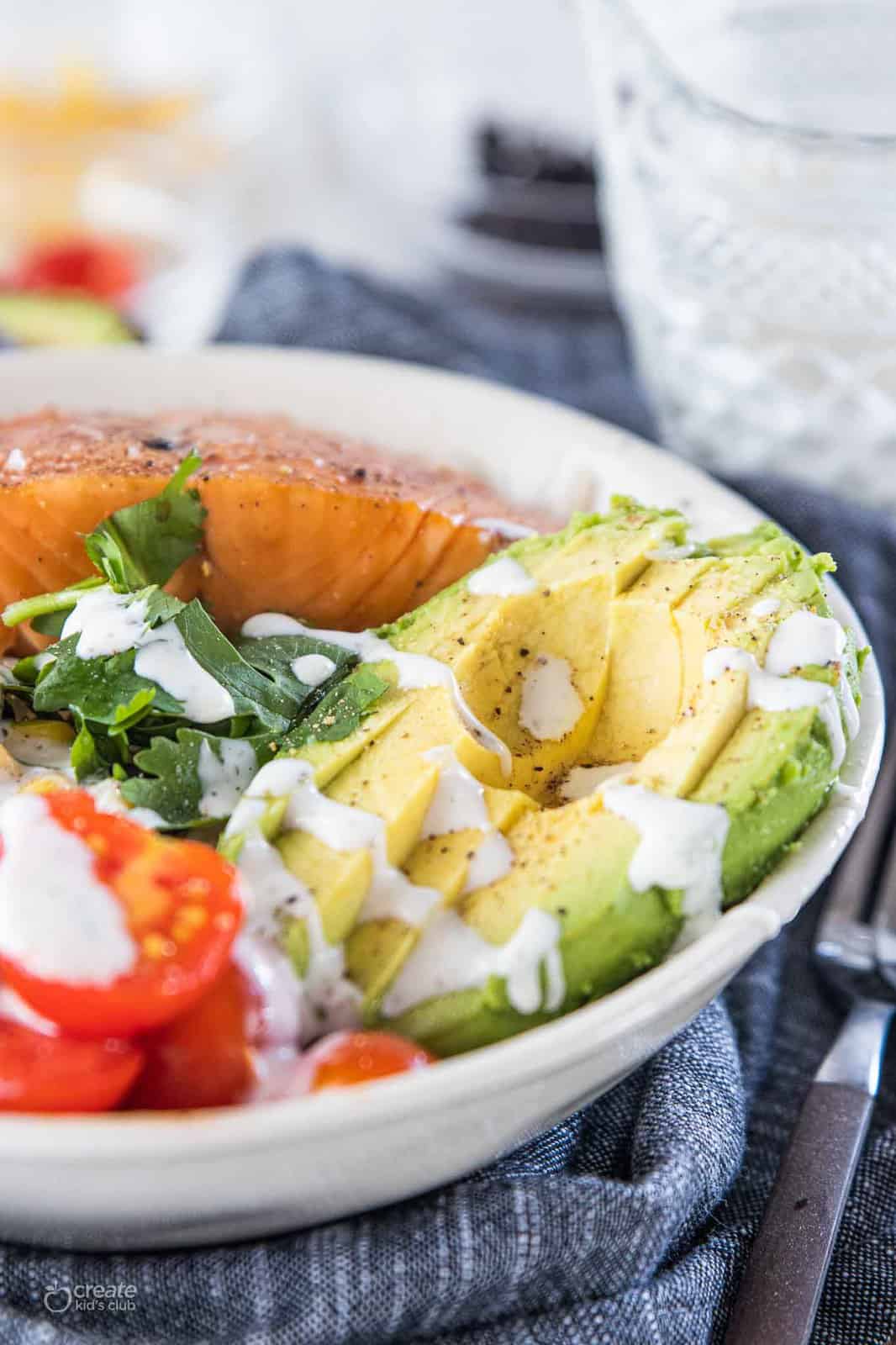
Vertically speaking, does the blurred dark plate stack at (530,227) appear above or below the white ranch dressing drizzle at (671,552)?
below

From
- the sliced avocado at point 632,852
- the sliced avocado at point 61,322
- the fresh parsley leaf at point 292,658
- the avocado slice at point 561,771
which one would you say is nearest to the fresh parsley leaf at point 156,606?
the fresh parsley leaf at point 292,658

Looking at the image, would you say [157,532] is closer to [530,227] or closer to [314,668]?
[314,668]

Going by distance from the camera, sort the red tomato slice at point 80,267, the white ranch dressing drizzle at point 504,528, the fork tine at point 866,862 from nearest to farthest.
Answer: the white ranch dressing drizzle at point 504,528
the fork tine at point 866,862
the red tomato slice at point 80,267

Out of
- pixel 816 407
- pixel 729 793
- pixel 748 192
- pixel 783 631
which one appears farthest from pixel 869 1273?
pixel 748 192

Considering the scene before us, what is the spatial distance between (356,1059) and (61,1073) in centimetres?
24

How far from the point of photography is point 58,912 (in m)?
1.17

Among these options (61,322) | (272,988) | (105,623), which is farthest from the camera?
(61,322)

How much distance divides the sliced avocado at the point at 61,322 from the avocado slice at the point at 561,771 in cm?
173


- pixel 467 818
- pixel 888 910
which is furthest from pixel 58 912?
pixel 888 910

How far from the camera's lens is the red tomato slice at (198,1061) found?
119 cm

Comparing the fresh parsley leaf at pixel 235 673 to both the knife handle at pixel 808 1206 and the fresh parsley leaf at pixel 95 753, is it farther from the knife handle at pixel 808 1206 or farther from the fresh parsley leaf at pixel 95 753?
the knife handle at pixel 808 1206

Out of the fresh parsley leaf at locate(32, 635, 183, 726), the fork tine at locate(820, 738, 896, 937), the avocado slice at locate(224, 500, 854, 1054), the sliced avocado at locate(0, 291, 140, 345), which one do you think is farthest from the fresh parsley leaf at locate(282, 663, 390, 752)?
the sliced avocado at locate(0, 291, 140, 345)

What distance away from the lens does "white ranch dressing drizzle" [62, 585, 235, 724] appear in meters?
1.52

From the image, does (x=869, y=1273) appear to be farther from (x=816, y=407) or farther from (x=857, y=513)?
(x=816, y=407)
